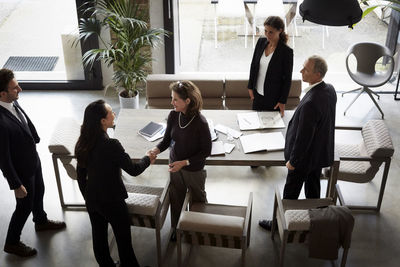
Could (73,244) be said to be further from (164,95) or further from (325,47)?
(325,47)

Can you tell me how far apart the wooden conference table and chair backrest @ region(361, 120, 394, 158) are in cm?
44

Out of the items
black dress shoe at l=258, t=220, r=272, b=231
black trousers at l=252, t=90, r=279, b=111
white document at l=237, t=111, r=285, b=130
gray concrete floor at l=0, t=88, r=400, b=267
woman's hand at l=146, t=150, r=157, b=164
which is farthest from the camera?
black trousers at l=252, t=90, r=279, b=111

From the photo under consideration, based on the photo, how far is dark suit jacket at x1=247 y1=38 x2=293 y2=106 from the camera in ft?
15.8

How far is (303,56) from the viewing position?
287 inches

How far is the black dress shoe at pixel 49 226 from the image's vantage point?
4.50m

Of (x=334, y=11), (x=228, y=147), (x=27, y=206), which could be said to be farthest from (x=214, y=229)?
(x=334, y=11)

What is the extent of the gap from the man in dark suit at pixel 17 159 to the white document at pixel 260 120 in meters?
1.94

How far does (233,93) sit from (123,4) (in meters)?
1.81

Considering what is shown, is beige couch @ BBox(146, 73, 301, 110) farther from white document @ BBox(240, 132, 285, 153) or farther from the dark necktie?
the dark necktie

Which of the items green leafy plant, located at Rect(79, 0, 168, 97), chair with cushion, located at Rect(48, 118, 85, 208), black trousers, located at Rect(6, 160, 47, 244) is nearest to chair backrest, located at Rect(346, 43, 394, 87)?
green leafy plant, located at Rect(79, 0, 168, 97)

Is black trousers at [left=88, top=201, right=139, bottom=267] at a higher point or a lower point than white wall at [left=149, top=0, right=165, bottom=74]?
lower

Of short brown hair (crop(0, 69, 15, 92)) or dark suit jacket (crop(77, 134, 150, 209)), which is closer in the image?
dark suit jacket (crop(77, 134, 150, 209))

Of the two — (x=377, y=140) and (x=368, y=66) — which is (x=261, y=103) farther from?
(x=368, y=66)

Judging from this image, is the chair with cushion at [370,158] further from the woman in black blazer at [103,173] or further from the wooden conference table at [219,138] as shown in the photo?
the woman in black blazer at [103,173]
